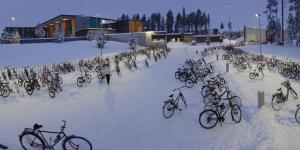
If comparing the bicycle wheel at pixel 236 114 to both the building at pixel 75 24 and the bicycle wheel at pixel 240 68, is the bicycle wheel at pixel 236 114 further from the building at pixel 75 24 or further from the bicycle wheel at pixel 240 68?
the building at pixel 75 24

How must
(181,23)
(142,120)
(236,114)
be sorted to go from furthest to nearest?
1. (181,23)
2. (142,120)
3. (236,114)

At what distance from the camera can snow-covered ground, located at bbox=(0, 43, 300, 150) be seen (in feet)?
35.8

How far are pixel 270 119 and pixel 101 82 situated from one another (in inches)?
497

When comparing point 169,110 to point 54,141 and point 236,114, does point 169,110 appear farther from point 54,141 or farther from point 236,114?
point 54,141

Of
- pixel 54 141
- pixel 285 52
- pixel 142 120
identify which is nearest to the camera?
pixel 54 141

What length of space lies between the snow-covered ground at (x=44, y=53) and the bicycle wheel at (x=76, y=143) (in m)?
33.7

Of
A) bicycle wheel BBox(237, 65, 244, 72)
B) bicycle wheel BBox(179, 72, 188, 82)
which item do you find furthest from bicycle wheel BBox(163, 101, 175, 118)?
bicycle wheel BBox(237, 65, 244, 72)

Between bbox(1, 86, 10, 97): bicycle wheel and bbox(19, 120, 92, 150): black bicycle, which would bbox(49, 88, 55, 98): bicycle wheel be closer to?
bbox(1, 86, 10, 97): bicycle wheel

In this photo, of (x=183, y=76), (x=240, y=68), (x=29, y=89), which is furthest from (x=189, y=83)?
(x=240, y=68)

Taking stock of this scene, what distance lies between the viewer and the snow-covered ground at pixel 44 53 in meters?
44.3

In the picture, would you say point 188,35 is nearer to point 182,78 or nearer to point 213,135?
point 182,78

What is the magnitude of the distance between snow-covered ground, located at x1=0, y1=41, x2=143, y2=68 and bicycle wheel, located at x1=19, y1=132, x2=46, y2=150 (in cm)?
3254

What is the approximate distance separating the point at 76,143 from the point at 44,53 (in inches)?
1621

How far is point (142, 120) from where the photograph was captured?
13.5m
